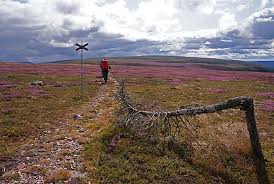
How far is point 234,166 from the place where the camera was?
15.3m

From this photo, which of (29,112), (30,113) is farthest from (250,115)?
(29,112)

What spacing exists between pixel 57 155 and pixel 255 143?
8.97 m

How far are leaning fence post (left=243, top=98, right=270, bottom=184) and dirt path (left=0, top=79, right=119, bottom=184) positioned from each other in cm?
734

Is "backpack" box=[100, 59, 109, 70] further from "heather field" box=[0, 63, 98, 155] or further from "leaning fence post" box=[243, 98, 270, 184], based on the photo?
"leaning fence post" box=[243, 98, 270, 184]

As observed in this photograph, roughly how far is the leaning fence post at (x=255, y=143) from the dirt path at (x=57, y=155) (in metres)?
7.34

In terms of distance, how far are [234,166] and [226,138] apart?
264 cm

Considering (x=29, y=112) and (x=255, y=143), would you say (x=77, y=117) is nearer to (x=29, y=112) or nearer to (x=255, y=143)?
(x=29, y=112)

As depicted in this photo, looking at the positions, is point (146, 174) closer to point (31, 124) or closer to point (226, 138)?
point (226, 138)

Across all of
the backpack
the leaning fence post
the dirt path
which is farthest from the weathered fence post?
the backpack

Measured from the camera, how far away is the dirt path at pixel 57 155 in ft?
42.6

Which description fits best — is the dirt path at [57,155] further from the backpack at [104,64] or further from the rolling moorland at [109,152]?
the backpack at [104,64]

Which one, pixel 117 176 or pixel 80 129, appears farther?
pixel 80 129

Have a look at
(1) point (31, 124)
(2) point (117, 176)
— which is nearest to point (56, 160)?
(2) point (117, 176)

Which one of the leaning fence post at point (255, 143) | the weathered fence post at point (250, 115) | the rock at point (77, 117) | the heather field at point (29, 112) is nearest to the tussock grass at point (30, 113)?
the heather field at point (29, 112)
